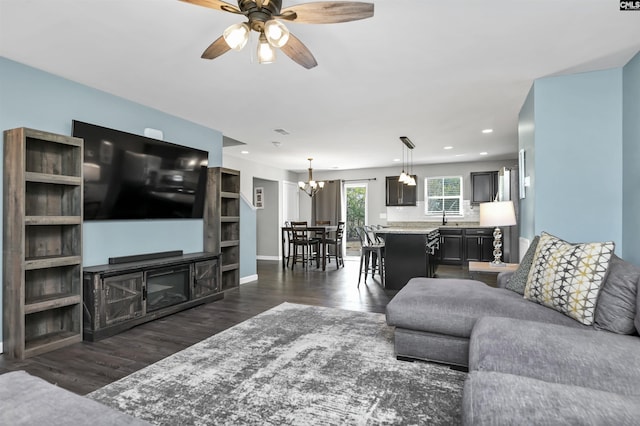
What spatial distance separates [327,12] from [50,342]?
3.43m

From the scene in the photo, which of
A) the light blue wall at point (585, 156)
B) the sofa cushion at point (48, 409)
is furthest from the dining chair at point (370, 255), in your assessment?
the sofa cushion at point (48, 409)

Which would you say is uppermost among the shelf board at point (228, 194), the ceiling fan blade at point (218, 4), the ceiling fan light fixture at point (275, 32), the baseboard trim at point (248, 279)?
the ceiling fan blade at point (218, 4)

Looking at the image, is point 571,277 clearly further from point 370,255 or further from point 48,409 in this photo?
point 370,255

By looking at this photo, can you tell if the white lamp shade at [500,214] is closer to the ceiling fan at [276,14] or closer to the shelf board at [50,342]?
the ceiling fan at [276,14]

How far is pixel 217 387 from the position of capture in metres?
2.19

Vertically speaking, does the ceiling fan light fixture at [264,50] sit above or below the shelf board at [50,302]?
above

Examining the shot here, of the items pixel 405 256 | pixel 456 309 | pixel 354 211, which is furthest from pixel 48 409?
pixel 354 211

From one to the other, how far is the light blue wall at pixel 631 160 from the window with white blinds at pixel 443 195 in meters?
5.34

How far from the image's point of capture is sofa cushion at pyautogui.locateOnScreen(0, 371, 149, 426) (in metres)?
1.03

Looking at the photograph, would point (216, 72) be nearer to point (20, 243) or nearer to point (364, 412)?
point (20, 243)

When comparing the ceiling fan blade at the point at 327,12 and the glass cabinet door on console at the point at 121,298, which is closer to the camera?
the ceiling fan blade at the point at 327,12

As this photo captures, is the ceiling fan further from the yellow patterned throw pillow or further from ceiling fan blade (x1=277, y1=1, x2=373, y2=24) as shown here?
the yellow patterned throw pillow

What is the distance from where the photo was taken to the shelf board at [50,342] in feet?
9.25

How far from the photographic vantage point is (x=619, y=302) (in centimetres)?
201
